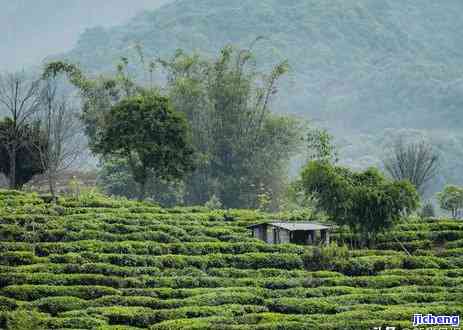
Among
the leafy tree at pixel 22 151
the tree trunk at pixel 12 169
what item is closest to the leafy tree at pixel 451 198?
the leafy tree at pixel 22 151

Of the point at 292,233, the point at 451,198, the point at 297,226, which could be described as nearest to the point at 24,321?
the point at 292,233

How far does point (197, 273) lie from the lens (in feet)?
177

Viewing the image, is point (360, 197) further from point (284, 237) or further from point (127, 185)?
point (127, 185)

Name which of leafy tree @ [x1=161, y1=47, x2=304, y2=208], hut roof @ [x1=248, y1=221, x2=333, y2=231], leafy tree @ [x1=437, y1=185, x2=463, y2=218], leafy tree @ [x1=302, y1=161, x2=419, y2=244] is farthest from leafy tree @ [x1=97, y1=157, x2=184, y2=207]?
leafy tree @ [x1=302, y1=161, x2=419, y2=244]

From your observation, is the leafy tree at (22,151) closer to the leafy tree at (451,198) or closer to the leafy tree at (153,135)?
the leafy tree at (153,135)

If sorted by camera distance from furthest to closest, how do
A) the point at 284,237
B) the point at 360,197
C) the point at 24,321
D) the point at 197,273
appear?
the point at 284,237, the point at 360,197, the point at 197,273, the point at 24,321

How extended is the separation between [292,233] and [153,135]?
15422 mm

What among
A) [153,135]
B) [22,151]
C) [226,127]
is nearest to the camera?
[153,135]

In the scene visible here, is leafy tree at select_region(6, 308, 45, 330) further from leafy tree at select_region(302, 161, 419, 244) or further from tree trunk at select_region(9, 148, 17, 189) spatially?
tree trunk at select_region(9, 148, 17, 189)

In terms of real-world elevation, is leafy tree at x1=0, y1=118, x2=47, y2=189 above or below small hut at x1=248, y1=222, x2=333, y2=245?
above

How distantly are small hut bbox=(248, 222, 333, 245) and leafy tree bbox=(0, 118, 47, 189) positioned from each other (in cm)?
1897

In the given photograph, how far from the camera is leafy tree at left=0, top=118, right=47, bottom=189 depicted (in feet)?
239

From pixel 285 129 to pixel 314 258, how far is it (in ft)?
157

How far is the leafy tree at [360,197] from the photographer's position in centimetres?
6153
